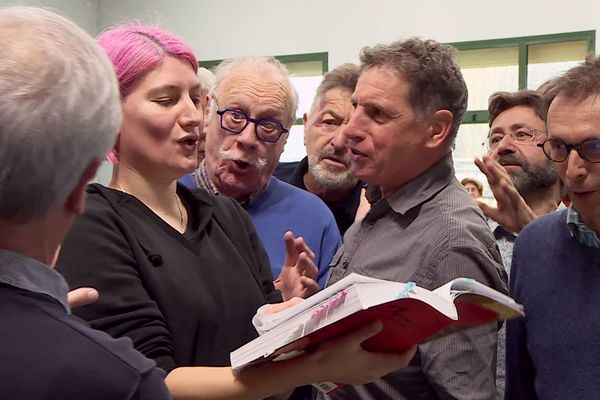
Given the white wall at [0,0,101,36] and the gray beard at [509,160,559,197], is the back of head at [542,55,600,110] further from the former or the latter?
the white wall at [0,0,101,36]

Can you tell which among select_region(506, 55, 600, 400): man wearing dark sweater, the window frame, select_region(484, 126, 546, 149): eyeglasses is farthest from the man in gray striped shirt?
the window frame

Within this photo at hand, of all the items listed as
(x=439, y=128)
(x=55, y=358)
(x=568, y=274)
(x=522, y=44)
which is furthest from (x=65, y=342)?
(x=522, y=44)

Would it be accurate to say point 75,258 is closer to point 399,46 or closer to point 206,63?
point 399,46

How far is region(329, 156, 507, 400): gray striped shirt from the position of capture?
1.62m

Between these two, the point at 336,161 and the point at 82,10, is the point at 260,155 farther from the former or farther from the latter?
the point at 82,10

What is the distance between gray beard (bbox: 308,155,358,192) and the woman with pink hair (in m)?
1.36

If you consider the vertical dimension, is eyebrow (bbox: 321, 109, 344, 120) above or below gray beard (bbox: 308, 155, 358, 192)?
above

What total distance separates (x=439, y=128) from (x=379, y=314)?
1.01 meters

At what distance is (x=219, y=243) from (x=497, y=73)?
16.1 feet

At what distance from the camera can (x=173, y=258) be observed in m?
1.46

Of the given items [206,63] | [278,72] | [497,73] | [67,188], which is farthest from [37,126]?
[206,63]

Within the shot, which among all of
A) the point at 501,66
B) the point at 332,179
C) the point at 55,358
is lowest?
the point at 501,66

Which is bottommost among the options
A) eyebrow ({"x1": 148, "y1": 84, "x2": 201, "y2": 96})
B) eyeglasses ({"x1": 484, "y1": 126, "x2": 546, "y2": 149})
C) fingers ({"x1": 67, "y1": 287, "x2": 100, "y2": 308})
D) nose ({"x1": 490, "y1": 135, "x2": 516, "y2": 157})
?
nose ({"x1": 490, "y1": 135, "x2": 516, "y2": 157})

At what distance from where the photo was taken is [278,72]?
99.8 inches
